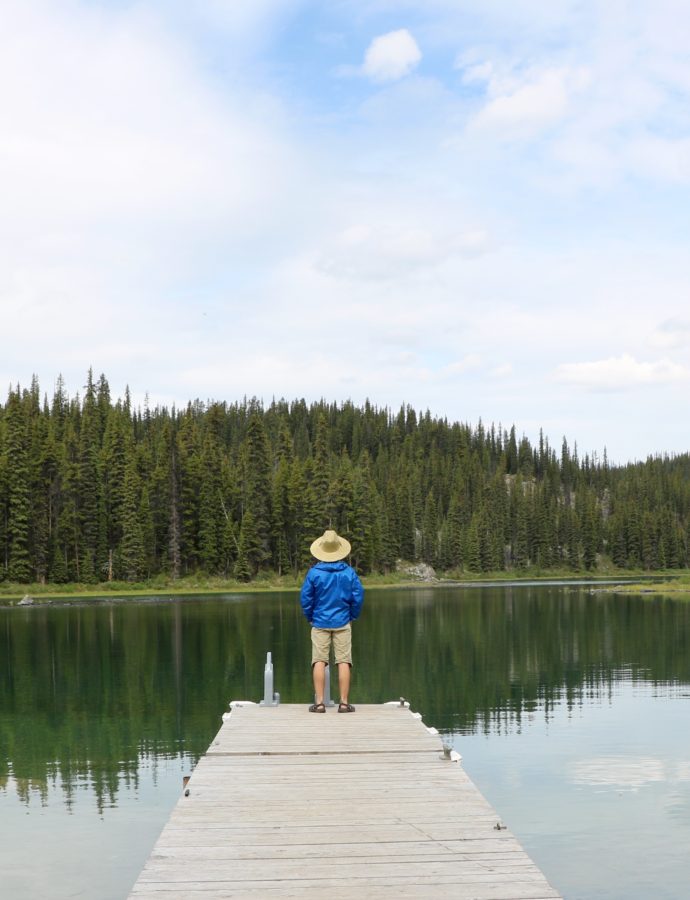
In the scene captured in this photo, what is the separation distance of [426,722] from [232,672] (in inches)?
452

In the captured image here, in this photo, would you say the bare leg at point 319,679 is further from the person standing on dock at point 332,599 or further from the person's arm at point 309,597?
the person's arm at point 309,597

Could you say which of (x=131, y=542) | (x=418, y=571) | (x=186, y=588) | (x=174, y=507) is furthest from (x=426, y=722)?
(x=418, y=571)

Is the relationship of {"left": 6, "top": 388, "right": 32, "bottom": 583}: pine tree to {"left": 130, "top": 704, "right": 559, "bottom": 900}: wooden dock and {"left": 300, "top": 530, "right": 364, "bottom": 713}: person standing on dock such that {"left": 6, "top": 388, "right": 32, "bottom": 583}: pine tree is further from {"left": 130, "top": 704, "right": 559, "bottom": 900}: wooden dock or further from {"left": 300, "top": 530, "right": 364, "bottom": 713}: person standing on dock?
{"left": 130, "top": 704, "right": 559, "bottom": 900}: wooden dock

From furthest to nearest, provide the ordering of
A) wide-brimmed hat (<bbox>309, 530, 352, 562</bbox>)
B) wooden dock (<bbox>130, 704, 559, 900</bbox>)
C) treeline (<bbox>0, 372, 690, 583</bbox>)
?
treeline (<bbox>0, 372, 690, 583</bbox>)
wide-brimmed hat (<bbox>309, 530, 352, 562</bbox>)
wooden dock (<bbox>130, 704, 559, 900</bbox>)

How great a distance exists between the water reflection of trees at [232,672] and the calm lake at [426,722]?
96 millimetres

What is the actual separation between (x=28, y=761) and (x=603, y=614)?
148ft

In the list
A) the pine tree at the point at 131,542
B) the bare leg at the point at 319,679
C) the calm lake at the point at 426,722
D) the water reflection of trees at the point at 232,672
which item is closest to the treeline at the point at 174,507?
the pine tree at the point at 131,542

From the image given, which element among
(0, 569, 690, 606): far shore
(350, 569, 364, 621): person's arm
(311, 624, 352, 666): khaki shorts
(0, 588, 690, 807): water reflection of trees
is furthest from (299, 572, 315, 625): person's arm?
(0, 569, 690, 606): far shore

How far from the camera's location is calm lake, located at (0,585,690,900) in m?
12.9

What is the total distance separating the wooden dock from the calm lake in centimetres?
178

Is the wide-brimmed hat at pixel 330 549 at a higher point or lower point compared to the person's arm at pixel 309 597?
higher

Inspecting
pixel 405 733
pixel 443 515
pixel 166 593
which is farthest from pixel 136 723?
pixel 443 515

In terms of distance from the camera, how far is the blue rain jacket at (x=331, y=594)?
16.8 meters

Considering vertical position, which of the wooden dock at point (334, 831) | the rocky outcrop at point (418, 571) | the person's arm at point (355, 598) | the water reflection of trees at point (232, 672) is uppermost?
the person's arm at point (355, 598)
